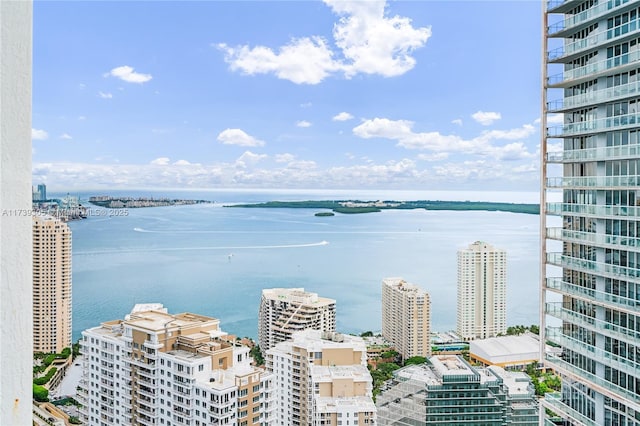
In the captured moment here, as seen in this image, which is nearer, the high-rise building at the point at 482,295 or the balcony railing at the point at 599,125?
the balcony railing at the point at 599,125

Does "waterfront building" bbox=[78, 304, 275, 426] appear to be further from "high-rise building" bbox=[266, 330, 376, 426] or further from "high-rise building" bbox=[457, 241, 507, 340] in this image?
"high-rise building" bbox=[457, 241, 507, 340]

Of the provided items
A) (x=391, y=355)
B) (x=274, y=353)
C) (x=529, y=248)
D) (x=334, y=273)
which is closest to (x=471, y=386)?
(x=274, y=353)

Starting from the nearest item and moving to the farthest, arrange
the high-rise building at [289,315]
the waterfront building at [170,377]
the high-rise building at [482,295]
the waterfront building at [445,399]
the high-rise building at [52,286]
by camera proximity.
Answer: the waterfront building at [170,377] < the waterfront building at [445,399] < the high-rise building at [289,315] < the high-rise building at [52,286] < the high-rise building at [482,295]

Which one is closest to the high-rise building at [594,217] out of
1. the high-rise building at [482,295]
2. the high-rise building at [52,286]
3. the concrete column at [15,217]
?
the concrete column at [15,217]

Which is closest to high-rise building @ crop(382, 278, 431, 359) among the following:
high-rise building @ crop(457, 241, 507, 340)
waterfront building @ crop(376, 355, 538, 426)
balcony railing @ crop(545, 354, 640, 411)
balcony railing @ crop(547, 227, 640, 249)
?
high-rise building @ crop(457, 241, 507, 340)

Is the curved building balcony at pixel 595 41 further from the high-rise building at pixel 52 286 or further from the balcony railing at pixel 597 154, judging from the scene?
the high-rise building at pixel 52 286

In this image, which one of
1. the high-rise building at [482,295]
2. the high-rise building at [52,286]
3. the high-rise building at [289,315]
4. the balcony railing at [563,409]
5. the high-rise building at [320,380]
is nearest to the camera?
the balcony railing at [563,409]

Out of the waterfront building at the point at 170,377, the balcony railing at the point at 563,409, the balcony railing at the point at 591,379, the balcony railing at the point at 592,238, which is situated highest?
the balcony railing at the point at 592,238

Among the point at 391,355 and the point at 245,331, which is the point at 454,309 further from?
the point at 245,331
